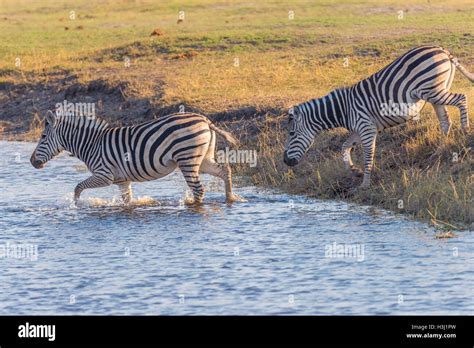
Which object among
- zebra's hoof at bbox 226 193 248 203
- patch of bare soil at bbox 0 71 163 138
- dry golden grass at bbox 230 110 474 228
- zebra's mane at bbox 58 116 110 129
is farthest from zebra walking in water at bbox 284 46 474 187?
patch of bare soil at bbox 0 71 163 138

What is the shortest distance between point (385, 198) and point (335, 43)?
13265 millimetres

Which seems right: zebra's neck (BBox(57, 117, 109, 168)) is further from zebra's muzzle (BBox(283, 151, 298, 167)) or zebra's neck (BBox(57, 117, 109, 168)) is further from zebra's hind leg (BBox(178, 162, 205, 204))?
zebra's muzzle (BBox(283, 151, 298, 167))

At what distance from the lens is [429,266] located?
11258 millimetres

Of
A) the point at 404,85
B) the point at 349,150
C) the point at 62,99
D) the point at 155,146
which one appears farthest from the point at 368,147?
the point at 62,99

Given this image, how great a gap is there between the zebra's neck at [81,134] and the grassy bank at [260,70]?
2655mm

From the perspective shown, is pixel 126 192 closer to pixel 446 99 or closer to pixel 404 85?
pixel 404 85

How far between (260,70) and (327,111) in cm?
870

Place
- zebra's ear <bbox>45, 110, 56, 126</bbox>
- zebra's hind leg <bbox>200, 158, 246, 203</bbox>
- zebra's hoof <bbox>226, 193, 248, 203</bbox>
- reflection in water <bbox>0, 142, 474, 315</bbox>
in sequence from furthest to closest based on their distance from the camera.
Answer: zebra's ear <bbox>45, 110, 56, 126</bbox>
zebra's hoof <bbox>226, 193, 248, 203</bbox>
zebra's hind leg <bbox>200, 158, 246, 203</bbox>
reflection in water <bbox>0, 142, 474, 315</bbox>

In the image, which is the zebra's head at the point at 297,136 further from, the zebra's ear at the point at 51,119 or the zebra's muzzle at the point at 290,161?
the zebra's ear at the point at 51,119

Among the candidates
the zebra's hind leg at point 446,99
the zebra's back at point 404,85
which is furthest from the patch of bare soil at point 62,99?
the zebra's hind leg at point 446,99

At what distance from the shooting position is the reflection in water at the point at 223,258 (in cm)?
1027

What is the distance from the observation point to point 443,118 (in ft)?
48.3

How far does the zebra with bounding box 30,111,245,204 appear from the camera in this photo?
569 inches
